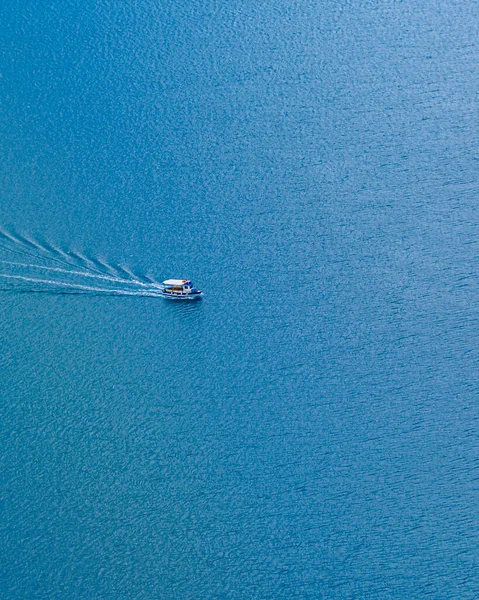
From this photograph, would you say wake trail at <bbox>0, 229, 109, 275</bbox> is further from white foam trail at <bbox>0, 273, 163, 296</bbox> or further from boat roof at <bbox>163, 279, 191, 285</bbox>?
boat roof at <bbox>163, 279, 191, 285</bbox>

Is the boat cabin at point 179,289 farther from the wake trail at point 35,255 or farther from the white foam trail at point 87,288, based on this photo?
the wake trail at point 35,255

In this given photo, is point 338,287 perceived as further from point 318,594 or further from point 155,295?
point 318,594

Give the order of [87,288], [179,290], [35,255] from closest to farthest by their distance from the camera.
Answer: [179,290] < [87,288] < [35,255]

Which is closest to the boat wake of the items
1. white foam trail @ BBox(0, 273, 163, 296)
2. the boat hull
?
white foam trail @ BBox(0, 273, 163, 296)

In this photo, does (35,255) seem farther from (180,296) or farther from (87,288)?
(180,296)

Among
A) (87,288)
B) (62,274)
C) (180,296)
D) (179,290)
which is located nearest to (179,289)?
(179,290)

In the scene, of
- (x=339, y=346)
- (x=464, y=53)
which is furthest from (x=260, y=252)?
(x=464, y=53)
